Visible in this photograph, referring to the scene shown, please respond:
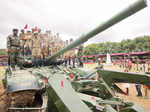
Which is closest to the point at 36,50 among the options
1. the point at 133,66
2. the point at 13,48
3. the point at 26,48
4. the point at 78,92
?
the point at 26,48

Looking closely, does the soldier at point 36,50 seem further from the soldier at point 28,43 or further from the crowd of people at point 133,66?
the crowd of people at point 133,66

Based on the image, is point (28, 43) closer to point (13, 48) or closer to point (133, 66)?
point (13, 48)

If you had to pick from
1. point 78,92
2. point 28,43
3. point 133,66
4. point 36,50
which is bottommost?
point 133,66

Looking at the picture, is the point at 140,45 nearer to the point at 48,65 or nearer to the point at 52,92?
the point at 48,65

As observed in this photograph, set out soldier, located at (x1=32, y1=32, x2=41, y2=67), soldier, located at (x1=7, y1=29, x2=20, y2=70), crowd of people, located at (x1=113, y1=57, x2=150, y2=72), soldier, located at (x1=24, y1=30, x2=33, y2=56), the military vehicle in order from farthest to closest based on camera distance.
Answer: crowd of people, located at (x1=113, y1=57, x2=150, y2=72)
soldier, located at (x1=24, y1=30, x2=33, y2=56)
soldier, located at (x1=32, y1=32, x2=41, y2=67)
soldier, located at (x1=7, y1=29, x2=20, y2=70)
the military vehicle

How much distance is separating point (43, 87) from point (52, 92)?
6.89 feet

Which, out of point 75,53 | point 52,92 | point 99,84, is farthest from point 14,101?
point 75,53

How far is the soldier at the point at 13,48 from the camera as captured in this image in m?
6.87

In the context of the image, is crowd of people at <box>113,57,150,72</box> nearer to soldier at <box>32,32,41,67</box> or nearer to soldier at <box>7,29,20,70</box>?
soldier at <box>32,32,41,67</box>

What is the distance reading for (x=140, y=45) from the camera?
5475 centimetres

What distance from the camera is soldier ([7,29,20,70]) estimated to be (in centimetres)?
687

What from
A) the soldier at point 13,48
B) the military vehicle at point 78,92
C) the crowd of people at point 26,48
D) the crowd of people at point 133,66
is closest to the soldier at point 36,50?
the crowd of people at point 26,48

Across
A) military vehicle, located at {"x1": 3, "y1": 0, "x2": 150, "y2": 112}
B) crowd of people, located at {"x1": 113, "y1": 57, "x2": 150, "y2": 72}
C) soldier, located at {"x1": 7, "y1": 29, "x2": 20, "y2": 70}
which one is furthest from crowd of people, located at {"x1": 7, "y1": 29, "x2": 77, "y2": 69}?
crowd of people, located at {"x1": 113, "y1": 57, "x2": 150, "y2": 72}

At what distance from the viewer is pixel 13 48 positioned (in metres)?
7.02
